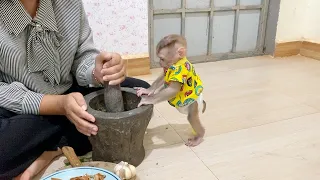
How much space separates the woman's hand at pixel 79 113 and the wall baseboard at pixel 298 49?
170 centimetres

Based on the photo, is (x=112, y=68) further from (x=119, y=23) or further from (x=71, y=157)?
(x=119, y=23)

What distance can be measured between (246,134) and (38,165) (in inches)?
28.2

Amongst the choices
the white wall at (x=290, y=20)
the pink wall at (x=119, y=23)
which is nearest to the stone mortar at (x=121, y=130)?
the pink wall at (x=119, y=23)

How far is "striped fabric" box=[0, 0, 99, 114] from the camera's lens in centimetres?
86

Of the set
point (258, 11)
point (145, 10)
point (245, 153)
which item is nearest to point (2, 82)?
point (245, 153)

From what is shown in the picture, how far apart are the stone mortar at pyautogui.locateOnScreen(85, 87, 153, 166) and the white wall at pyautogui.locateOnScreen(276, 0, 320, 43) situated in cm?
152

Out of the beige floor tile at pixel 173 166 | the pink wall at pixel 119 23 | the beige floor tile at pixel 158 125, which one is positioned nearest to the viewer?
the beige floor tile at pixel 173 166

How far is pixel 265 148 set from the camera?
3.51 ft

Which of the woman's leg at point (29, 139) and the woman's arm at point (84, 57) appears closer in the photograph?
the woman's leg at point (29, 139)

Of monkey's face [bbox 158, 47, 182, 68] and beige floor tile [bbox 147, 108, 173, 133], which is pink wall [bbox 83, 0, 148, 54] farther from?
monkey's face [bbox 158, 47, 182, 68]

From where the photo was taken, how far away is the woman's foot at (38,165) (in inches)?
34.7

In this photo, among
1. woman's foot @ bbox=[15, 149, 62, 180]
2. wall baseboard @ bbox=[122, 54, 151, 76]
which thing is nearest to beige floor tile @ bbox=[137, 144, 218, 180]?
woman's foot @ bbox=[15, 149, 62, 180]

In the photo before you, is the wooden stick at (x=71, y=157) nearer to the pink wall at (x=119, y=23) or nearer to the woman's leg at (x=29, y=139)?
the woman's leg at (x=29, y=139)

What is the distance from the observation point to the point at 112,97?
2.90ft
